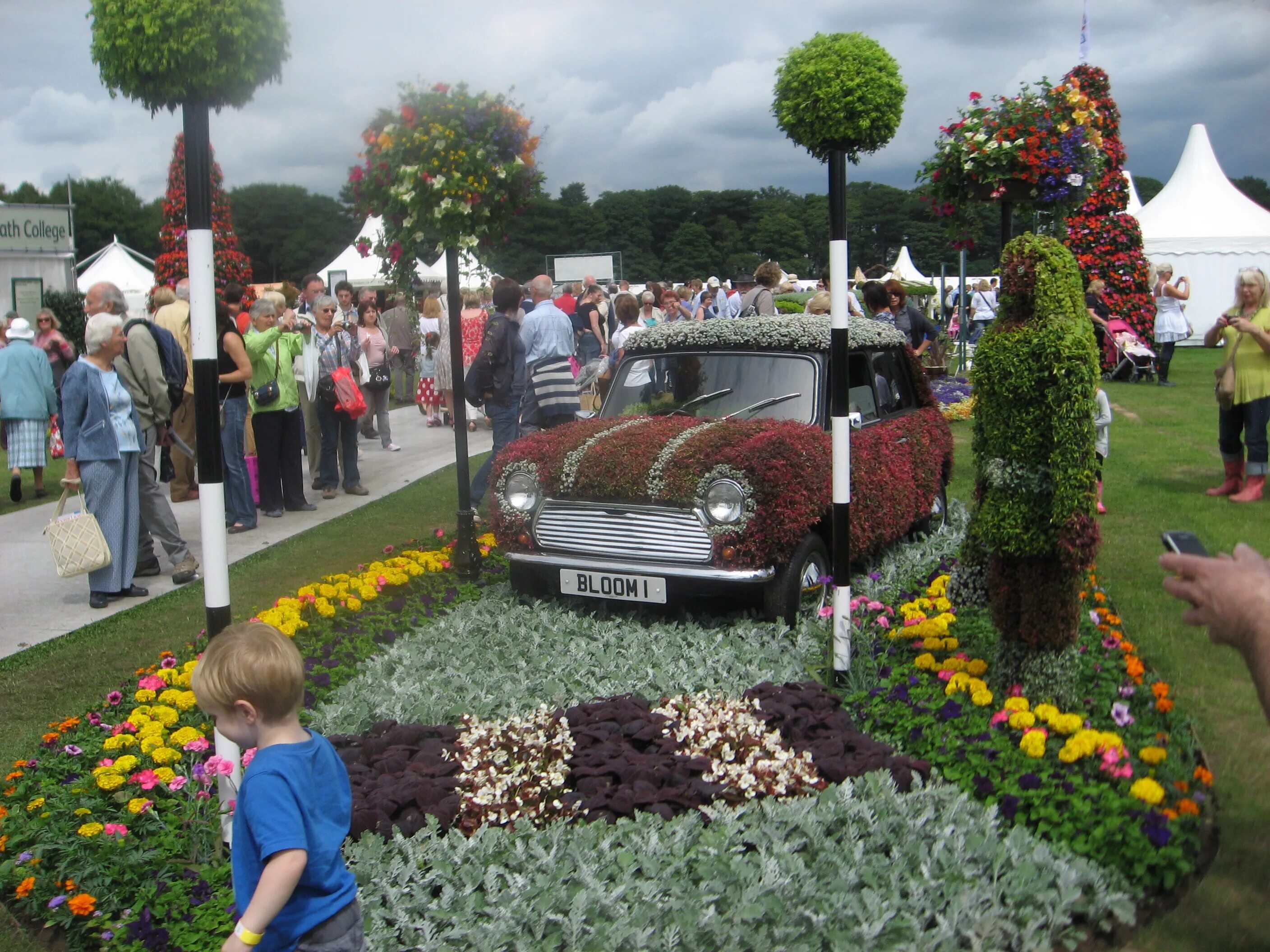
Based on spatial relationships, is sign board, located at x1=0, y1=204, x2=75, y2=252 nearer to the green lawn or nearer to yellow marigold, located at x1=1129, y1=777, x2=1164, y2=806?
the green lawn

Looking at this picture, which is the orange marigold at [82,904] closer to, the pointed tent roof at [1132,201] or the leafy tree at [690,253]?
the pointed tent roof at [1132,201]

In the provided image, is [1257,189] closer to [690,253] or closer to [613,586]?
[690,253]

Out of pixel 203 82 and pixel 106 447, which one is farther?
pixel 106 447

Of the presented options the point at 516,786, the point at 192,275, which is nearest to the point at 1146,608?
the point at 516,786

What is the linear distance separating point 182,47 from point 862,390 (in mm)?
5041

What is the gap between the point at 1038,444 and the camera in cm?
439

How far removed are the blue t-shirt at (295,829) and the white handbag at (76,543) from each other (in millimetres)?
4974

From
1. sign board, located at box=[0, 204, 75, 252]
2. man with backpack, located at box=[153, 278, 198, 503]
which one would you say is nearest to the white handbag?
man with backpack, located at box=[153, 278, 198, 503]

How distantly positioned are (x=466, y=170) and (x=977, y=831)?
543 centimetres

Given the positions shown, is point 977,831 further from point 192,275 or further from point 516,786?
point 192,275

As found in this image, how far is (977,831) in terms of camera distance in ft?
12.0

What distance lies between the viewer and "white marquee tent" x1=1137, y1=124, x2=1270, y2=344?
28.4 m

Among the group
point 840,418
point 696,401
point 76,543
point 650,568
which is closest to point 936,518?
point 696,401

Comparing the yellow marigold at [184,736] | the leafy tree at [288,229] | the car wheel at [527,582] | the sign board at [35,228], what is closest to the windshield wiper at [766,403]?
the car wheel at [527,582]
